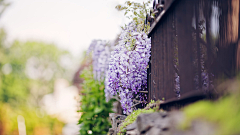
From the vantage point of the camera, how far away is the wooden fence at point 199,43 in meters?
1.75

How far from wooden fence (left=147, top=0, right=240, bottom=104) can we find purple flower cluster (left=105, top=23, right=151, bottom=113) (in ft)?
3.06

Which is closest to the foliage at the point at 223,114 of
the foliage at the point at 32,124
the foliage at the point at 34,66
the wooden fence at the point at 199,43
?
the wooden fence at the point at 199,43

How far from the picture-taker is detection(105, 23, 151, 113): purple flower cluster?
11.3ft

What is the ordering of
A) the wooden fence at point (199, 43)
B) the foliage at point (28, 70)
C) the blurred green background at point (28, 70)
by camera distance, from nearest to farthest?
the wooden fence at point (199, 43), the blurred green background at point (28, 70), the foliage at point (28, 70)

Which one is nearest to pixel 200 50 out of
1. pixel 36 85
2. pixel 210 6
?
pixel 210 6

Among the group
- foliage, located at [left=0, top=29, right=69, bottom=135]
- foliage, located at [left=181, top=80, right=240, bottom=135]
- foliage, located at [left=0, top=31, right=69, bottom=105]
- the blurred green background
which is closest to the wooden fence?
foliage, located at [left=181, top=80, right=240, bottom=135]

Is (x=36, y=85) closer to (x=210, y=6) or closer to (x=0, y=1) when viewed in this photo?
(x=0, y=1)

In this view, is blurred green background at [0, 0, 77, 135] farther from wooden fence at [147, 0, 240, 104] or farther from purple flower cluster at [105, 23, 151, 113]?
wooden fence at [147, 0, 240, 104]

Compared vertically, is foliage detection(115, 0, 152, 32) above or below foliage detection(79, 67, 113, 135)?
above

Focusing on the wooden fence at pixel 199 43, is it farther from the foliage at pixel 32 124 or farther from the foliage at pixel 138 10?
the foliage at pixel 32 124

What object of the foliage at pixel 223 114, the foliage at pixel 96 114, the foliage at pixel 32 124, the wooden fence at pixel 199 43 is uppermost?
the wooden fence at pixel 199 43

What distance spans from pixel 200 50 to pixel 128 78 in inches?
67.5

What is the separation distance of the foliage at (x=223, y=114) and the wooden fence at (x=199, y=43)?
83 cm

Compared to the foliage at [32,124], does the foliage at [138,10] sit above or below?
above
